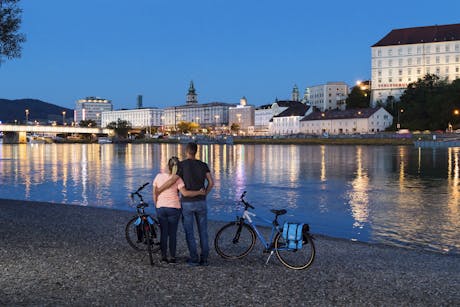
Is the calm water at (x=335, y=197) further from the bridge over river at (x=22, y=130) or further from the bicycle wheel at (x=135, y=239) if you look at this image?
the bridge over river at (x=22, y=130)

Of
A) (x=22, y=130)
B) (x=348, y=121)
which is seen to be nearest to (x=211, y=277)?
(x=348, y=121)

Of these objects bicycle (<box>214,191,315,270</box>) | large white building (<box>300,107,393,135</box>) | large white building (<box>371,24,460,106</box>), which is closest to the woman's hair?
bicycle (<box>214,191,315,270</box>)

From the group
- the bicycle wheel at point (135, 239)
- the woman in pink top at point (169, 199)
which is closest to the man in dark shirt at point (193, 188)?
the woman in pink top at point (169, 199)

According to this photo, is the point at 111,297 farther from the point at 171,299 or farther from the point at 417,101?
the point at 417,101

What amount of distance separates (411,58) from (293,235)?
175881 millimetres

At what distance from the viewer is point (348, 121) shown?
16888 centimetres

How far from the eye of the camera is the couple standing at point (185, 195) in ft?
33.4

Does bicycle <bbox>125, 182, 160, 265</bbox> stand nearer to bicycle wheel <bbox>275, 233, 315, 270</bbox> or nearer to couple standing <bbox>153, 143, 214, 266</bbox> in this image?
couple standing <bbox>153, 143, 214, 266</bbox>

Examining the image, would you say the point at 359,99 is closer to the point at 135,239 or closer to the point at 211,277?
the point at 135,239

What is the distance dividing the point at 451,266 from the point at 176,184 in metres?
6.50

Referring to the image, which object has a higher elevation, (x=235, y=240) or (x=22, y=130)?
(x=22, y=130)

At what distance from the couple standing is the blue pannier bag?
1.65 m

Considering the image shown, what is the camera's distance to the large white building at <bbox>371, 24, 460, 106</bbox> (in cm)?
16721

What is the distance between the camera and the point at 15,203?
76.4 feet
